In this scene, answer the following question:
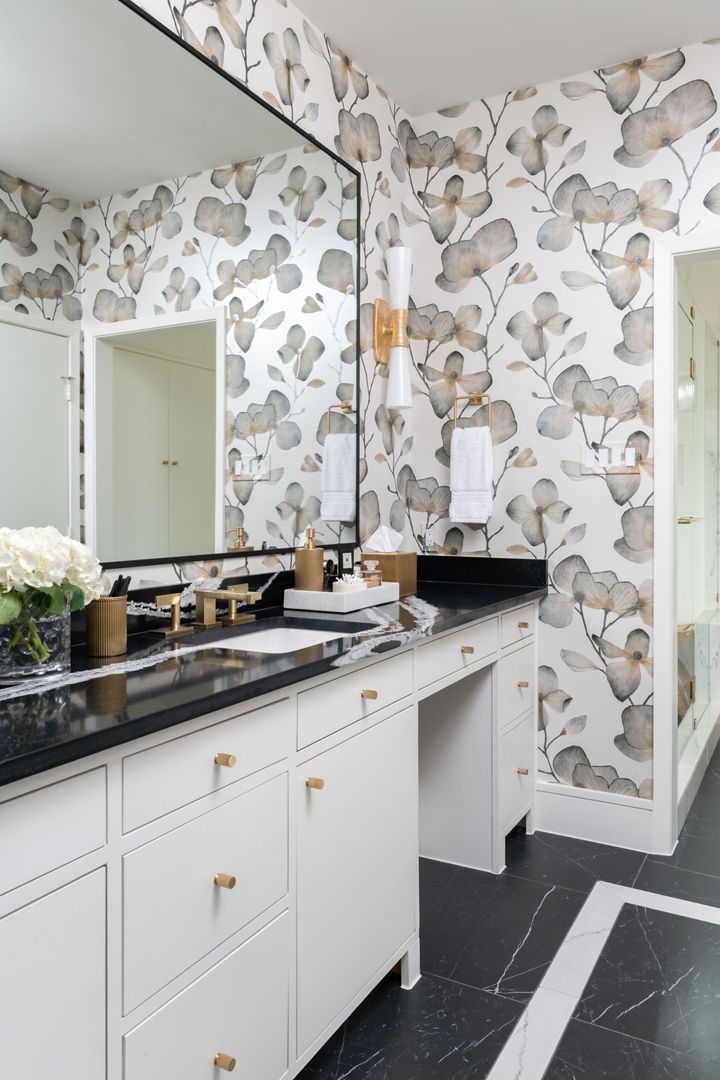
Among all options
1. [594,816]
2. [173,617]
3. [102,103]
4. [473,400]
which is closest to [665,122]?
[473,400]

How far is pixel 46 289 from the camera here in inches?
60.1

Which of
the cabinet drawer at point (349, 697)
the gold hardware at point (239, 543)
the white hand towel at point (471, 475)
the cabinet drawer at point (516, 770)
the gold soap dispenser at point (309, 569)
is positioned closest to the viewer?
the cabinet drawer at point (349, 697)

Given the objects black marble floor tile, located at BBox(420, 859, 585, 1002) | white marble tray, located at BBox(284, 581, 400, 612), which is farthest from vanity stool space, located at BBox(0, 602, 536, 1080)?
white marble tray, located at BBox(284, 581, 400, 612)

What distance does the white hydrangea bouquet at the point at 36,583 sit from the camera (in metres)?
1.14

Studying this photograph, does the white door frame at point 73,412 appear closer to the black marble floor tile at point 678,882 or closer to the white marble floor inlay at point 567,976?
the white marble floor inlay at point 567,976

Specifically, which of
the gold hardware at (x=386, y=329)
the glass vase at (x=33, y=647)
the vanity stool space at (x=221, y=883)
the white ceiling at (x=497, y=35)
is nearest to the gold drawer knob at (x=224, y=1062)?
the vanity stool space at (x=221, y=883)

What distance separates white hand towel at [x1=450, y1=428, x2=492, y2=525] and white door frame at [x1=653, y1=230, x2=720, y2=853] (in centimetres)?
56

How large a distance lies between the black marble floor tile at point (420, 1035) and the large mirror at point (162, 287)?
1.13 m

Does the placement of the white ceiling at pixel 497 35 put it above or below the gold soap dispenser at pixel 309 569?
above

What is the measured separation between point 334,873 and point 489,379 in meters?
1.89

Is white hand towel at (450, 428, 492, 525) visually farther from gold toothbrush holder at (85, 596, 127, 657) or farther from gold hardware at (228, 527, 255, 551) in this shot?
gold toothbrush holder at (85, 596, 127, 657)

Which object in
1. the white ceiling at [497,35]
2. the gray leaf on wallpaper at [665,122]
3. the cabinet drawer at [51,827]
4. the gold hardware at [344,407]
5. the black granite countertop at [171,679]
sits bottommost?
the cabinet drawer at [51,827]

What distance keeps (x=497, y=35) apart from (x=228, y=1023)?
8.99ft

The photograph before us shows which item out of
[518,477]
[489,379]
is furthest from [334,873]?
[489,379]
